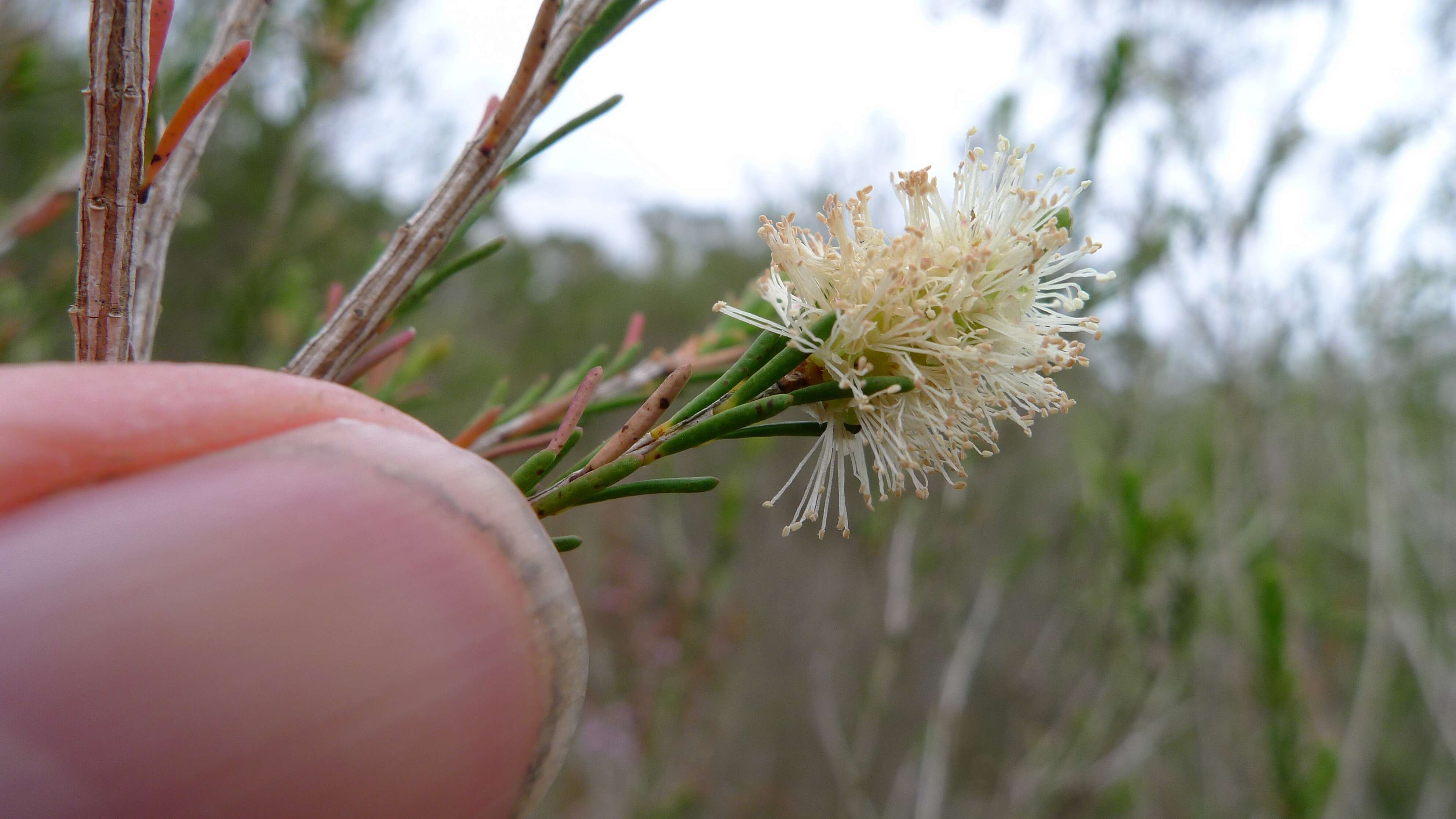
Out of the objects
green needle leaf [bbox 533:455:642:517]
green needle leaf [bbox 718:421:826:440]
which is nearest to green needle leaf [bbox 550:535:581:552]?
green needle leaf [bbox 533:455:642:517]

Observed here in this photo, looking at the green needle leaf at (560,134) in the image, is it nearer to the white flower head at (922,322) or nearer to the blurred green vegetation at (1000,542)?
the white flower head at (922,322)

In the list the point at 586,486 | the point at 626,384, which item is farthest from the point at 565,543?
the point at 626,384

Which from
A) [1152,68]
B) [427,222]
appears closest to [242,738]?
[427,222]

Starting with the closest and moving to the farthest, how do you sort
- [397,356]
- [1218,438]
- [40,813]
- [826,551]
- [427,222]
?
[40,813]
[427,222]
[397,356]
[1218,438]
[826,551]

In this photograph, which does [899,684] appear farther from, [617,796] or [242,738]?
[242,738]

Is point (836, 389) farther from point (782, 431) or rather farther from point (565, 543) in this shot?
point (565, 543)

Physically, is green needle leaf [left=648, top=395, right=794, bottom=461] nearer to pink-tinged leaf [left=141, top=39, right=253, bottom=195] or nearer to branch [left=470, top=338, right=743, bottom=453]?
branch [left=470, top=338, right=743, bottom=453]
